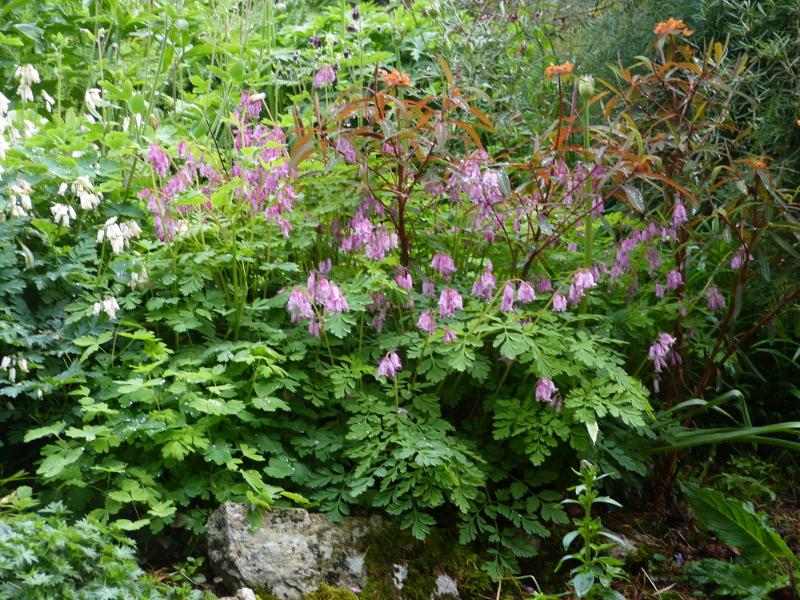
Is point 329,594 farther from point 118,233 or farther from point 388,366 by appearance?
point 118,233

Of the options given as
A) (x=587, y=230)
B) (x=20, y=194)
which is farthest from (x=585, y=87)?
(x=20, y=194)

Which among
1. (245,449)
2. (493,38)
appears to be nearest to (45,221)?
(245,449)

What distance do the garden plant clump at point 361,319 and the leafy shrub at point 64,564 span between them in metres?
0.16

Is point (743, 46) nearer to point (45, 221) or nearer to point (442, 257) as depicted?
point (442, 257)

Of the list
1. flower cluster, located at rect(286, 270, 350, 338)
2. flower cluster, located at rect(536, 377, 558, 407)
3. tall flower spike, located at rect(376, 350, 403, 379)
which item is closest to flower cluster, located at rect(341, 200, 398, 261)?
flower cluster, located at rect(286, 270, 350, 338)

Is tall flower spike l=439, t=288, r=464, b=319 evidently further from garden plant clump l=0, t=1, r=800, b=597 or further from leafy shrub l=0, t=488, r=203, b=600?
leafy shrub l=0, t=488, r=203, b=600

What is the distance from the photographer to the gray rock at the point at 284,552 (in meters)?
2.17

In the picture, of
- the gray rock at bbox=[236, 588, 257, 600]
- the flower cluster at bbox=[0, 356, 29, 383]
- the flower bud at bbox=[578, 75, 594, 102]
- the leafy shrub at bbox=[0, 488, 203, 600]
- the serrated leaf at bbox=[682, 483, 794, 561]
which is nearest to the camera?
the leafy shrub at bbox=[0, 488, 203, 600]

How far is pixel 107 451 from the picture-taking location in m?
2.19

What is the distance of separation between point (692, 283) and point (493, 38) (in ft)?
6.25

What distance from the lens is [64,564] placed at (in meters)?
1.75

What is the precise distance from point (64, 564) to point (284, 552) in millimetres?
690

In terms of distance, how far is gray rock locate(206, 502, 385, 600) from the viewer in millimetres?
2168

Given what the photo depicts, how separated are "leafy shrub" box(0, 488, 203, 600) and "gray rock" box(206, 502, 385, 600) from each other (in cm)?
20
